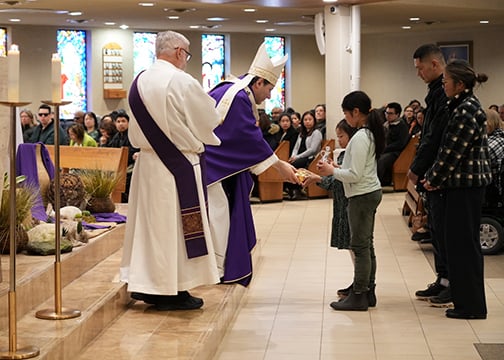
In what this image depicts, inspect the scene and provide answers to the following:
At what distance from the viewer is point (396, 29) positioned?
20.0 meters

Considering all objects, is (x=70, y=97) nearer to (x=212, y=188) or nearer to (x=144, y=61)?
(x=144, y=61)

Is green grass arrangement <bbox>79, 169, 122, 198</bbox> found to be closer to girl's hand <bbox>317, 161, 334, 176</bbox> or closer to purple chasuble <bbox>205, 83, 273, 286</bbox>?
purple chasuble <bbox>205, 83, 273, 286</bbox>

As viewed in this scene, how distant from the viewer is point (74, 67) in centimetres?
1912

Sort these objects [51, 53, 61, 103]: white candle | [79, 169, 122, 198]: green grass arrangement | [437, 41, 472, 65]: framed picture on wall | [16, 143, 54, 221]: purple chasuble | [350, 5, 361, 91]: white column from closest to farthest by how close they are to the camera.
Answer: [51, 53, 61, 103]: white candle → [16, 143, 54, 221]: purple chasuble → [79, 169, 122, 198]: green grass arrangement → [350, 5, 361, 91]: white column → [437, 41, 472, 65]: framed picture on wall

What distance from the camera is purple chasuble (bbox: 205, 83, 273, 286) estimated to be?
5.96m

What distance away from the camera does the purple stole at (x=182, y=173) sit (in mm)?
5160

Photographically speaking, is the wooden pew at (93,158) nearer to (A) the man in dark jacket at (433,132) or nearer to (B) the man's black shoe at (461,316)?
(A) the man in dark jacket at (433,132)

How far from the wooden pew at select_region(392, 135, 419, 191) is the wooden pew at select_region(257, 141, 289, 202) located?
5.94 ft

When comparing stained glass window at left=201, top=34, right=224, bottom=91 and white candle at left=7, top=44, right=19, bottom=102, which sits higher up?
stained glass window at left=201, top=34, right=224, bottom=91

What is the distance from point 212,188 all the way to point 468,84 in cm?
171

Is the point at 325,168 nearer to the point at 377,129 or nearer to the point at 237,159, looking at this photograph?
the point at 377,129

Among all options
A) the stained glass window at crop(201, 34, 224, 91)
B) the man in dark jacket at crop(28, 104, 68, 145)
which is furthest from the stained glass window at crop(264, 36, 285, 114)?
the man in dark jacket at crop(28, 104, 68, 145)

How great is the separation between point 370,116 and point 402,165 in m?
8.01

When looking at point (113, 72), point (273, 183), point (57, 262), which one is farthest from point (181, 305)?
point (113, 72)
